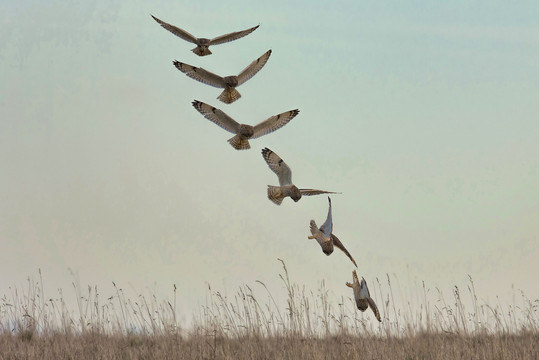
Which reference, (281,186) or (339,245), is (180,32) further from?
(339,245)

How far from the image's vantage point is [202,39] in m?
8.88

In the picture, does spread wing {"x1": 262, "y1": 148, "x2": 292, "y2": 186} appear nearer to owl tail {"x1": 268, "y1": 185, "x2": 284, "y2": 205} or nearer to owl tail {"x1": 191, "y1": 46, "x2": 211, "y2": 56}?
owl tail {"x1": 268, "y1": 185, "x2": 284, "y2": 205}

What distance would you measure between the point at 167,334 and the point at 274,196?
9.75 ft

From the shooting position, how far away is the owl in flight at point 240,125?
8.31 m

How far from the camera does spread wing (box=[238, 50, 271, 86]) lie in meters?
8.78

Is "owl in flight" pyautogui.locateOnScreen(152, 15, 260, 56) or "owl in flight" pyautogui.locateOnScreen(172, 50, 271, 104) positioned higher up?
"owl in flight" pyautogui.locateOnScreen(152, 15, 260, 56)

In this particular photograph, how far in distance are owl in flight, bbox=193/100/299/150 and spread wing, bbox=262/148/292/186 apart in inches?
27.2

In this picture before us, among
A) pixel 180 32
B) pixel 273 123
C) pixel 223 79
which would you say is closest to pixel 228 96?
pixel 223 79

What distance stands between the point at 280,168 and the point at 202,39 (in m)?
2.19

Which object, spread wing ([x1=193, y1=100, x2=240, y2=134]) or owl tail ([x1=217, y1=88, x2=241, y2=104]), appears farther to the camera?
owl tail ([x1=217, y1=88, x2=241, y2=104])

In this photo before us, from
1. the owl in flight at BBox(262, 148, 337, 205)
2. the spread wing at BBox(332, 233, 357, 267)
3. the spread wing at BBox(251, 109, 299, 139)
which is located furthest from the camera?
the spread wing at BBox(251, 109, 299, 139)

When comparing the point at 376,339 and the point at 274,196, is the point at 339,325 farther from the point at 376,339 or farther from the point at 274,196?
the point at 274,196

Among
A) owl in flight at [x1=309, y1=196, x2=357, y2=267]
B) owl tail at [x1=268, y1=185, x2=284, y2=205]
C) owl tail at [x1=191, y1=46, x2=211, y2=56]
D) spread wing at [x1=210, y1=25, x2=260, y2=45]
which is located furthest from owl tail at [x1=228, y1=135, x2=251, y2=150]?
owl in flight at [x1=309, y1=196, x2=357, y2=267]

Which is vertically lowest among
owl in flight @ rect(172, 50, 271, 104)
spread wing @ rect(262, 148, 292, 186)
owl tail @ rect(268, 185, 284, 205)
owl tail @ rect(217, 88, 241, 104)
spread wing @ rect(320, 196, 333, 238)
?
spread wing @ rect(320, 196, 333, 238)
